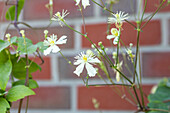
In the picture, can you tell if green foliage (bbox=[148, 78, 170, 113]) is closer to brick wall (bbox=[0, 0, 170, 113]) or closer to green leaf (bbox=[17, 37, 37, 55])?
brick wall (bbox=[0, 0, 170, 113])

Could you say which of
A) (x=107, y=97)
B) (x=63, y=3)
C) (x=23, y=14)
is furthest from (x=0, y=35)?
(x=107, y=97)

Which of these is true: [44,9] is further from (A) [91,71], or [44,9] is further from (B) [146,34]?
(A) [91,71]

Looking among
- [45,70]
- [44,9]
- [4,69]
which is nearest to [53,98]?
[45,70]

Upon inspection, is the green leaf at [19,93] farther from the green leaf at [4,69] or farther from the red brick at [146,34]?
the red brick at [146,34]

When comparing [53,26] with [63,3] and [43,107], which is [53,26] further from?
[43,107]

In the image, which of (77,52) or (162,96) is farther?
(77,52)

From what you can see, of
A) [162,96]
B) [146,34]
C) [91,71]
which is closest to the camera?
[91,71]
